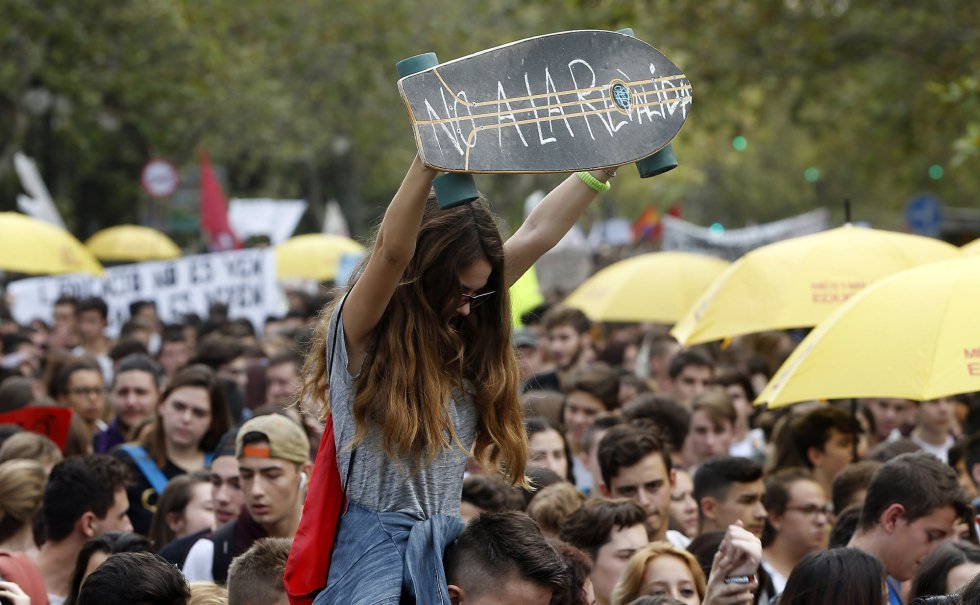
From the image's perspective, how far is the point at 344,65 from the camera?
111 ft

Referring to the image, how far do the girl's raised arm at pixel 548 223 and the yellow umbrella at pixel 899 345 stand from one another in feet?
6.49

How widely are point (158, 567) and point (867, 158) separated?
941 inches

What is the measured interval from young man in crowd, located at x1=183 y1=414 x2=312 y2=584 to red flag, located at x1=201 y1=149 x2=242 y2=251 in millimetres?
13809

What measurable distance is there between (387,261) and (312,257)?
53.5ft

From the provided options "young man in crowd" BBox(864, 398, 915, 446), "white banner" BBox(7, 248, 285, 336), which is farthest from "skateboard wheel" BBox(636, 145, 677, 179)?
"white banner" BBox(7, 248, 285, 336)

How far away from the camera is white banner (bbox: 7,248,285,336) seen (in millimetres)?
15797

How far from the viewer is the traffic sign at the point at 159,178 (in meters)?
20.3

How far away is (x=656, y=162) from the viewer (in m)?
3.71

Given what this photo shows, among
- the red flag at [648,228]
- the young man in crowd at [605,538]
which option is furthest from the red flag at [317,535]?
the red flag at [648,228]

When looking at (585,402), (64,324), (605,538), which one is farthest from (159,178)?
(605,538)

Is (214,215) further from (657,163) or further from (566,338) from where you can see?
(657,163)

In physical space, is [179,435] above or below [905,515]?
above

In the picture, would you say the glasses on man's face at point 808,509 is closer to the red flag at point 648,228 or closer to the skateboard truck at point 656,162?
the skateboard truck at point 656,162

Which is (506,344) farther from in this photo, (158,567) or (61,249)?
(61,249)
